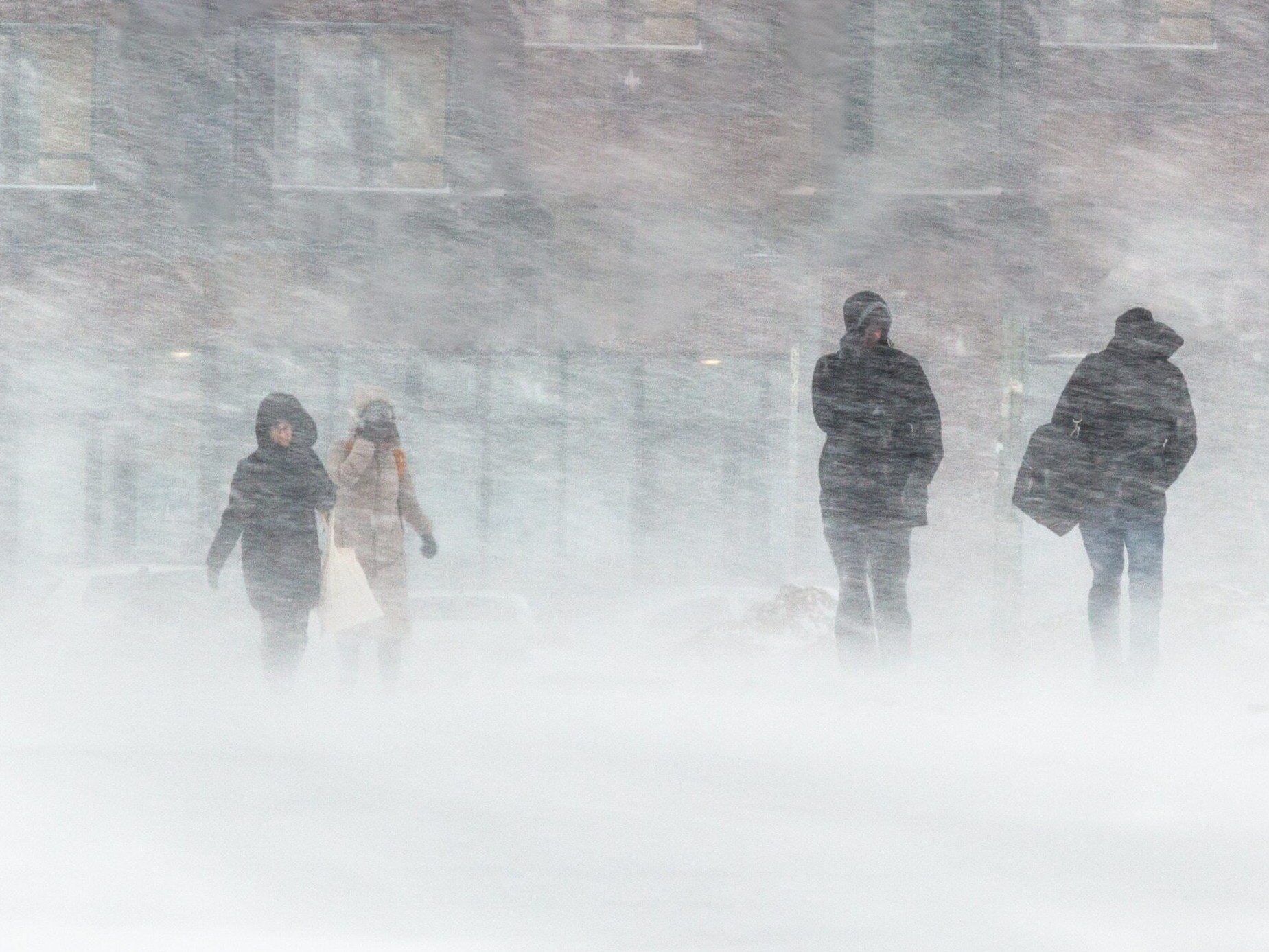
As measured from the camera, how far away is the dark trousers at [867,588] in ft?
25.4

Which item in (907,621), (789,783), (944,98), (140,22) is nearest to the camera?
(789,783)

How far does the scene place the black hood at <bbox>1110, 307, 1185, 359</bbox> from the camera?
24.3 feet

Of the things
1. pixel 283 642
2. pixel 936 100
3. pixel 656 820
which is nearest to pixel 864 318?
pixel 656 820

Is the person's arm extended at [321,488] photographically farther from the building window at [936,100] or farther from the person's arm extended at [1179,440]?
the building window at [936,100]

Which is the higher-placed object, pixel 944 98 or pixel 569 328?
pixel 944 98

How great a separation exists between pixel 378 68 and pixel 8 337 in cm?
496

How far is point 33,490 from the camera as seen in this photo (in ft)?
64.2

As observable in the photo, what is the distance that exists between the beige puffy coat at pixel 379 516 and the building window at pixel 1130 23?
11.3 m

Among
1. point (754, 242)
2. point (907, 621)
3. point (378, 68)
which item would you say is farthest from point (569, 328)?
point (907, 621)

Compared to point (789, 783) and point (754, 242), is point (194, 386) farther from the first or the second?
point (789, 783)

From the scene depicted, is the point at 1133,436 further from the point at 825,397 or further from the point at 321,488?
the point at 321,488

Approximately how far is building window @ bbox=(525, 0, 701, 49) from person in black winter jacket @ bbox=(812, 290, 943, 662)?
11.2 meters

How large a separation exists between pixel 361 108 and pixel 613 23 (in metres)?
2.89

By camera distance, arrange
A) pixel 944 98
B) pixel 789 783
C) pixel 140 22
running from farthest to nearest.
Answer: pixel 140 22 → pixel 944 98 → pixel 789 783
